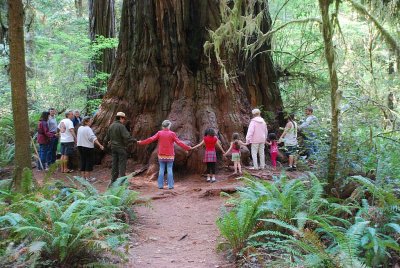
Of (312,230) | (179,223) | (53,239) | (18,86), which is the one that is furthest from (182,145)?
(53,239)

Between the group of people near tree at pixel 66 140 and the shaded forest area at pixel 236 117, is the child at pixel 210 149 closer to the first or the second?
the shaded forest area at pixel 236 117

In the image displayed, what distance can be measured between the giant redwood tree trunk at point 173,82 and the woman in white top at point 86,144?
1432 millimetres

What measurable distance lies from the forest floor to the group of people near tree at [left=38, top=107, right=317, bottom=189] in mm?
439

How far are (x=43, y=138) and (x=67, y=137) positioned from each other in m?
0.86

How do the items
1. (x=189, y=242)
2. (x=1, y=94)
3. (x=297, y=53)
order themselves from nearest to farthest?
(x=189, y=242) < (x=297, y=53) < (x=1, y=94)

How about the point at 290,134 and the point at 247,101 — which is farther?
the point at 247,101

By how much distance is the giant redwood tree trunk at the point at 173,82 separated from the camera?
11.1 m

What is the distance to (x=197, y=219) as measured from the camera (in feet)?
24.3

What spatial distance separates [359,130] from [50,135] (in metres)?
8.26

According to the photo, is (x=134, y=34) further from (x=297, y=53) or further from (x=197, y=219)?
(x=197, y=219)

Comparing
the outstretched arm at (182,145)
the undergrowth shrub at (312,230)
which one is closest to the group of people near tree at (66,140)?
the outstretched arm at (182,145)

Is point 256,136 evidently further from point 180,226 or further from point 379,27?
point 379,27

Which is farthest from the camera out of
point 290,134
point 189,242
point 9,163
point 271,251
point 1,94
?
point 1,94

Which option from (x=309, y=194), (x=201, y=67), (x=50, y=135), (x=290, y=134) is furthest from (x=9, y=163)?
(x=309, y=194)
